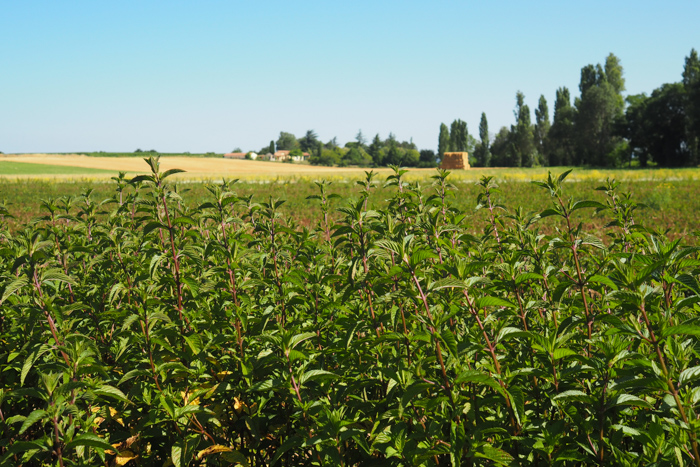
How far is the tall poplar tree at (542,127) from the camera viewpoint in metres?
81.8

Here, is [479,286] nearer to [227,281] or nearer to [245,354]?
[245,354]

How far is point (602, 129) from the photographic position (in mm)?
70125

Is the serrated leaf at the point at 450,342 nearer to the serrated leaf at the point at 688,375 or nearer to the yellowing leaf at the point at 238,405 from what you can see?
the serrated leaf at the point at 688,375

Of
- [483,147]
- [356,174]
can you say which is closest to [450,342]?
[356,174]

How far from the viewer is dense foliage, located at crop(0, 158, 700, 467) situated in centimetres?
179

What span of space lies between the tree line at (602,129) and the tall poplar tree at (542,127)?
182 millimetres

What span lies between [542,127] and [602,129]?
15339 mm

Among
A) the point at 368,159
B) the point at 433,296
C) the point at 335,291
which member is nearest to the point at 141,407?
the point at 335,291

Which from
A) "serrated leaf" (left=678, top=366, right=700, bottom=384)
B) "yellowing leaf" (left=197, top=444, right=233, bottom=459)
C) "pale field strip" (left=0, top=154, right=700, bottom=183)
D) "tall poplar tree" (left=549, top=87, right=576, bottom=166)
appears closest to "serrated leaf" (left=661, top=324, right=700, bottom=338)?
"serrated leaf" (left=678, top=366, right=700, bottom=384)

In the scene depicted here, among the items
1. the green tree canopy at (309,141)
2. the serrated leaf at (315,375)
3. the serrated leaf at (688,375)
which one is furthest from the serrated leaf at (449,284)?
the green tree canopy at (309,141)

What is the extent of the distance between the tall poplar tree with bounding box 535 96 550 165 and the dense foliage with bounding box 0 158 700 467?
87390mm

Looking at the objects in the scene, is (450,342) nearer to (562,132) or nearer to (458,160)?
(458,160)

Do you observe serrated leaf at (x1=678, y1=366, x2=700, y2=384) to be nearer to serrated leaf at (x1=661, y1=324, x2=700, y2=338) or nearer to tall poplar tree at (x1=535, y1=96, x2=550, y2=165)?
serrated leaf at (x1=661, y1=324, x2=700, y2=338)

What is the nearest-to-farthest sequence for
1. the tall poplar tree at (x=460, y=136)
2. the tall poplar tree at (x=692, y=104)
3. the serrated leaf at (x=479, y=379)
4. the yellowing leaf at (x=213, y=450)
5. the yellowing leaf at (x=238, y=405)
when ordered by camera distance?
the serrated leaf at (x=479, y=379) → the yellowing leaf at (x=213, y=450) → the yellowing leaf at (x=238, y=405) → the tall poplar tree at (x=692, y=104) → the tall poplar tree at (x=460, y=136)
